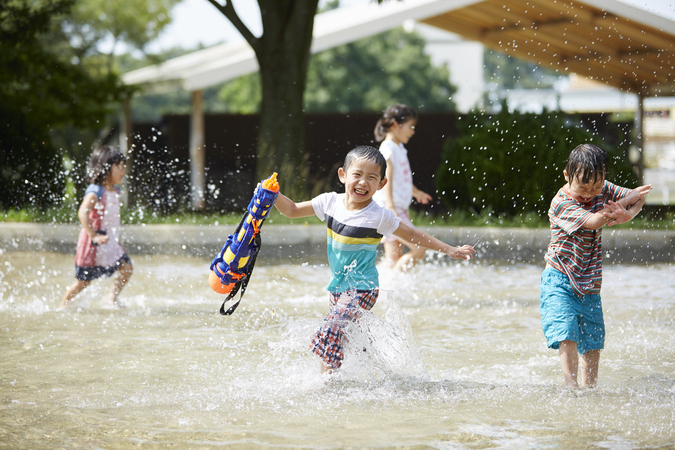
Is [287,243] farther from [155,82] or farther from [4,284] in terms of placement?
[155,82]

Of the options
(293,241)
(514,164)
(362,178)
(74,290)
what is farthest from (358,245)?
(514,164)

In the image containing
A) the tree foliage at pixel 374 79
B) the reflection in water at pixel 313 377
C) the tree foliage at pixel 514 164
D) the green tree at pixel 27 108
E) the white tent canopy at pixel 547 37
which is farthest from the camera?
the tree foliage at pixel 374 79

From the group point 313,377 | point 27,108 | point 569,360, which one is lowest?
point 313,377

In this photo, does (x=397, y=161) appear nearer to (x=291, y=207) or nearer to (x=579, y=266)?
(x=291, y=207)

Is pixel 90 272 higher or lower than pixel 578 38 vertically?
lower

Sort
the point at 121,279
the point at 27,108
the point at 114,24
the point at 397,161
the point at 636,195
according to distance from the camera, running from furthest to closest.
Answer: the point at 114,24
the point at 27,108
the point at 397,161
the point at 121,279
the point at 636,195

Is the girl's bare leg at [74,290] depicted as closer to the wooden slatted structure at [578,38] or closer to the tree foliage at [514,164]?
the tree foliage at [514,164]

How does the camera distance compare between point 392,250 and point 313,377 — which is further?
point 392,250

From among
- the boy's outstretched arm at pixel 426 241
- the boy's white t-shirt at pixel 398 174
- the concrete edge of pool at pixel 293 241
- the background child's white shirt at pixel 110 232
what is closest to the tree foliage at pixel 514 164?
the concrete edge of pool at pixel 293 241

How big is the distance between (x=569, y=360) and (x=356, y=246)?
1192 mm

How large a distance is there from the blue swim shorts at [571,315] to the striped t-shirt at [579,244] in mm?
49

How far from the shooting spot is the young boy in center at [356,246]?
3.99 m

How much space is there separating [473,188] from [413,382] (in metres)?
7.89

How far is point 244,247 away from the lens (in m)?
4.00
